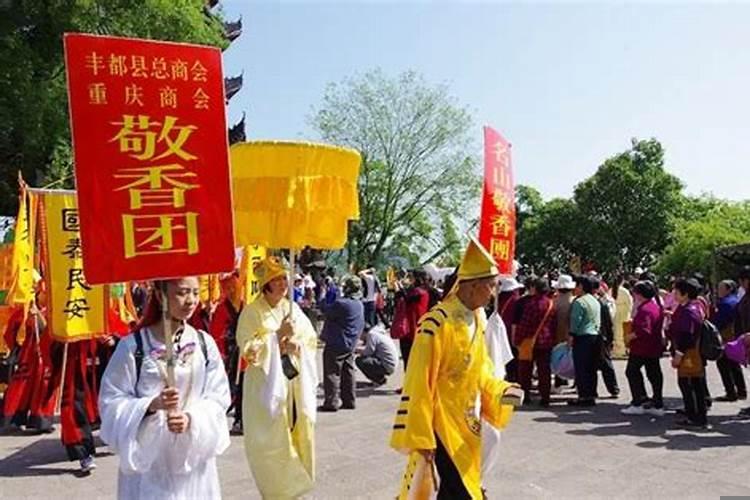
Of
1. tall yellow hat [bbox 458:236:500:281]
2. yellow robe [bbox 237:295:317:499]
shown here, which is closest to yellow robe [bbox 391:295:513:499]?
tall yellow hat [bbox 458:236:500:281]

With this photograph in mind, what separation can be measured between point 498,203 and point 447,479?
2477mm

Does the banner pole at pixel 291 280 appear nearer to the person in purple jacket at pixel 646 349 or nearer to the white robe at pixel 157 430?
the white robe at pixel 157 430

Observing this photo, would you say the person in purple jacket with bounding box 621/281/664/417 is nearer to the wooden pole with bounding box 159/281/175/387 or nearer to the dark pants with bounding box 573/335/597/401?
the dark pants with bounding box 573/335/597/401

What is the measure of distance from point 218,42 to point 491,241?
1444 cm

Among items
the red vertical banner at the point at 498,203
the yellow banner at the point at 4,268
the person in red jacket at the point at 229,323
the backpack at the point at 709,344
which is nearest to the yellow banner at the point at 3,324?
the yellow banner at the point at 4,268

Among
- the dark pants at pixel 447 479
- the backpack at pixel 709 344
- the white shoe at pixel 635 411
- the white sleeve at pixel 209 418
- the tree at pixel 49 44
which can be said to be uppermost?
the tree at pixel 49 44

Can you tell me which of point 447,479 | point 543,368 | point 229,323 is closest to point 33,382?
point 229,323

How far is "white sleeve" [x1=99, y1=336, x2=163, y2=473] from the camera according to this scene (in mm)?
3271

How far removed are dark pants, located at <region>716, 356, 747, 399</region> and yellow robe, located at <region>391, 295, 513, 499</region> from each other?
6.93 meters

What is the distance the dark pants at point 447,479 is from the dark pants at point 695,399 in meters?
5.00

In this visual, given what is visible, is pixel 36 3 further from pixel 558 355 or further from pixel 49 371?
pixel 558 355

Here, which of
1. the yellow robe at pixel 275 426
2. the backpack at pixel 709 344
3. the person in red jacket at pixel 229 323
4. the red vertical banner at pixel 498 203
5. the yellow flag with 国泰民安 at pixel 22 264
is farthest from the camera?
the person in red jacket at pixel 229 323

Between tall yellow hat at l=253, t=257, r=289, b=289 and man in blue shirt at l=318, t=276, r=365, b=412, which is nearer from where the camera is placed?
tall yellow hat at l=253, t=257, r=289, b=289

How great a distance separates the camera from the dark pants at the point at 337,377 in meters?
9.41
